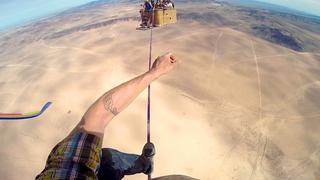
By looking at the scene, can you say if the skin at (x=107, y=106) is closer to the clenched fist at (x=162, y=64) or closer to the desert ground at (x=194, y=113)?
the clenched fist at (x=162, y=64)

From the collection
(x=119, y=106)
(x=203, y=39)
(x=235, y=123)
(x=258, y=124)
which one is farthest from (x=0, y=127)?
(x=203, y=39)

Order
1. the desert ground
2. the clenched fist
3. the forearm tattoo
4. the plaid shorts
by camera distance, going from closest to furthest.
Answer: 1. the plaid shorts
2. the forearm tattoo
3. the clenched fist
4. the desert ground

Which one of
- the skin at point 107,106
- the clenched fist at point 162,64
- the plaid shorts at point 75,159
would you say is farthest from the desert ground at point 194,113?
the plaid shorts at point 75,159

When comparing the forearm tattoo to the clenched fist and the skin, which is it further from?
the clenched fist

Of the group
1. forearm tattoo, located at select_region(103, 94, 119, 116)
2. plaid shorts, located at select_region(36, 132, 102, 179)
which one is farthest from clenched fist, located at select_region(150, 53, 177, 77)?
plaid shorts, located at select_region(36, 132, 102, 179)

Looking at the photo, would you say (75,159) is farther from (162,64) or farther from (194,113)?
(194,113)
